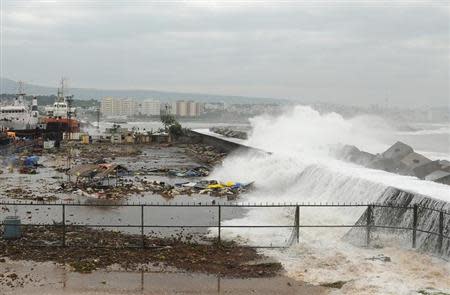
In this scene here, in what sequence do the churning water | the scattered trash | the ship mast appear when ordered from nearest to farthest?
1. the churning water
2. the scattered trash
3. the ship mast

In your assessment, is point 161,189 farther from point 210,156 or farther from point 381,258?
point 210,156

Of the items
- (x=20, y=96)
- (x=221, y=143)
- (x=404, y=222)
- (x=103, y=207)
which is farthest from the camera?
(x=20, y=96)

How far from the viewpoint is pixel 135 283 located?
11.0 metres

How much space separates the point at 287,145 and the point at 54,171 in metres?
17.8

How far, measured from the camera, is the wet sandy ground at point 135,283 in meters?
10.5

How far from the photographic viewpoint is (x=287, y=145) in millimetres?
42125

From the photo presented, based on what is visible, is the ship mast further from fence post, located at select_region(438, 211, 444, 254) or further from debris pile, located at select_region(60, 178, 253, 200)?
fence post, located at select_region(438, 211, 444, 254)

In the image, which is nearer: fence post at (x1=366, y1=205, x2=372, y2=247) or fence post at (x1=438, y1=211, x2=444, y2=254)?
fence post at (x1=438, y1=211, x2=444, y2=254)

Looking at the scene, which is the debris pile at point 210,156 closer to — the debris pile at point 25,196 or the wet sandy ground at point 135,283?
the debris pile at point 25,196

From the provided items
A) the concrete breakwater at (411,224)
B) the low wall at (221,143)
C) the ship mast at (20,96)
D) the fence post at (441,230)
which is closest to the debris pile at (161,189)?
the low wall at (221,143)

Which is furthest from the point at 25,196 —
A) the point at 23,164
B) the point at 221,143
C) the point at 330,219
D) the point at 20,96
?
the point at 20,96

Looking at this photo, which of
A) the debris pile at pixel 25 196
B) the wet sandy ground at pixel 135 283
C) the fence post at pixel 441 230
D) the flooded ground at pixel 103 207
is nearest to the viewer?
the wet sandy ground at pixel 135 283

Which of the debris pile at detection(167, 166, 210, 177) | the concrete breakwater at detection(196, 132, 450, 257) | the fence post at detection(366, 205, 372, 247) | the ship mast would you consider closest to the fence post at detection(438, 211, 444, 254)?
the concrete breakwater at detection(196, 132, 450, 257)

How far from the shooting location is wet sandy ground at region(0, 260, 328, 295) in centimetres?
1054
